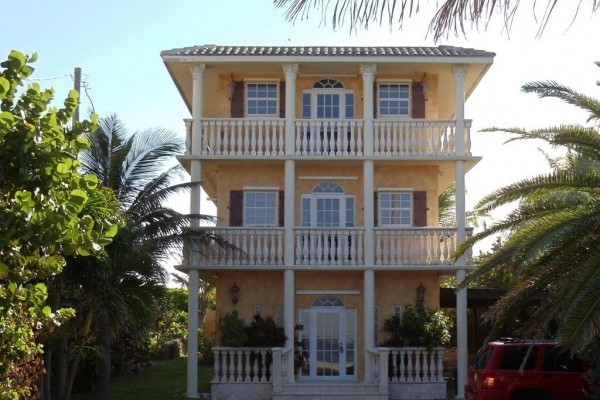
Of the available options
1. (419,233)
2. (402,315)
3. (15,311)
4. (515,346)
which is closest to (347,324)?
(402,315)

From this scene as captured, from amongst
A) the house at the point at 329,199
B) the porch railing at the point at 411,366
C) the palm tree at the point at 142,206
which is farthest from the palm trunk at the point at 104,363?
the porch railing at the point at 411,366

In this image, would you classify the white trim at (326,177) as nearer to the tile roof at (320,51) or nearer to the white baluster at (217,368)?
the tile roof at (320,51)

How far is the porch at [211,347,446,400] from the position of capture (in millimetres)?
21406

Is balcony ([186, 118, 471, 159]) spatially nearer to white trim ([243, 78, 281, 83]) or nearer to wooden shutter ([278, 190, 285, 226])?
wooden shutter ([278, 190, 285, 226])

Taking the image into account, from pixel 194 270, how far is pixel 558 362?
9.36 m

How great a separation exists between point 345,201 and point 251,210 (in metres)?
2.50

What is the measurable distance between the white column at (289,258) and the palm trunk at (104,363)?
5288 millimetres

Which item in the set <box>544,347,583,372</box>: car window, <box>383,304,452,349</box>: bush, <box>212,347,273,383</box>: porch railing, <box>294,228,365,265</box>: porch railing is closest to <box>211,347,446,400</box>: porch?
<box>212,347,273,383</box>: porch railing

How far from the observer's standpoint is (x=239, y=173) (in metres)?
24.4

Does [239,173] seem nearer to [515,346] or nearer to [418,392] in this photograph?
[418,392]

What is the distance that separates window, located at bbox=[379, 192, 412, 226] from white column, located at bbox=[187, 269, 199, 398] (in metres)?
5.24

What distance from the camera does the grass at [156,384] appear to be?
72.2ft

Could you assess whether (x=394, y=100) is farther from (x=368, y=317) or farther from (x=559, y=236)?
(x=559, y=236)

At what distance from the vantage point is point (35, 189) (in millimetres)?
8336
